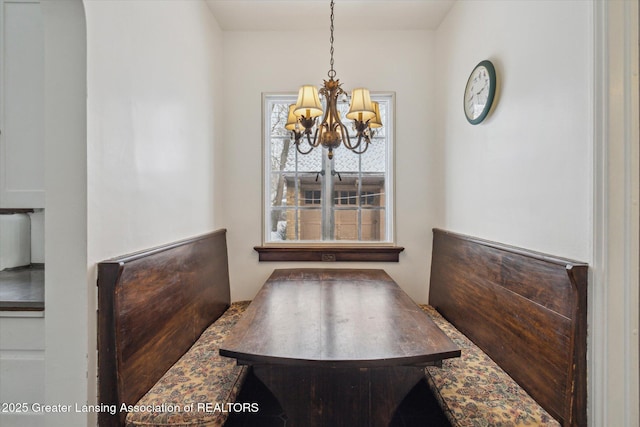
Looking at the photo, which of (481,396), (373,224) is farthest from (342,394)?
(373,224)

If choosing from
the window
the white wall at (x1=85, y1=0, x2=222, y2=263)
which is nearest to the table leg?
the white wall at (x1=85, y1=0, x2=222, y2=263)

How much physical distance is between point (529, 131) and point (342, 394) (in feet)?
5.04

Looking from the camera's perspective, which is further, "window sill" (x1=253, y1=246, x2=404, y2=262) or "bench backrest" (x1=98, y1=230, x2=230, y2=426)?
"window sill" (x1=253, y1=246, x2=404, y2=262)

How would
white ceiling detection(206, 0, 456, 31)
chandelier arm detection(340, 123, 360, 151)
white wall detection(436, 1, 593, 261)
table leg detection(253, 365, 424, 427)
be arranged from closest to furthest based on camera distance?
white wall detection(436, 1, 593, 261) → table leg detection(253, 365, 424, 427) → chandelier arm detection(340, 123, 360, 151) → white ceiling detection(206, 0, 456, 31)

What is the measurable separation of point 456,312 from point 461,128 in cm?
133

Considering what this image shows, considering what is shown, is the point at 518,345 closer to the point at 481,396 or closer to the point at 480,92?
the point at 481,396

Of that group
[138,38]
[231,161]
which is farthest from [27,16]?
[231,161]

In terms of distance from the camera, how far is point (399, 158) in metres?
2.78

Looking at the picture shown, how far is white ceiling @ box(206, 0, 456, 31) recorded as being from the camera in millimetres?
2393

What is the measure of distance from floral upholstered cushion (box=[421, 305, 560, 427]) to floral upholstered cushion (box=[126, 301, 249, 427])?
0.95m

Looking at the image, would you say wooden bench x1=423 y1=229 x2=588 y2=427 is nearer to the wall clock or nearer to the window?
the wall clock

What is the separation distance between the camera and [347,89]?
9.07 ft

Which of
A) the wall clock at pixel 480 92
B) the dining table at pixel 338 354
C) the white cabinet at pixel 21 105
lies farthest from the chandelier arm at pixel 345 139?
the white cabinet at pixel 21 105

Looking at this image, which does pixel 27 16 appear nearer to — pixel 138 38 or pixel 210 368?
pixel 138 38
